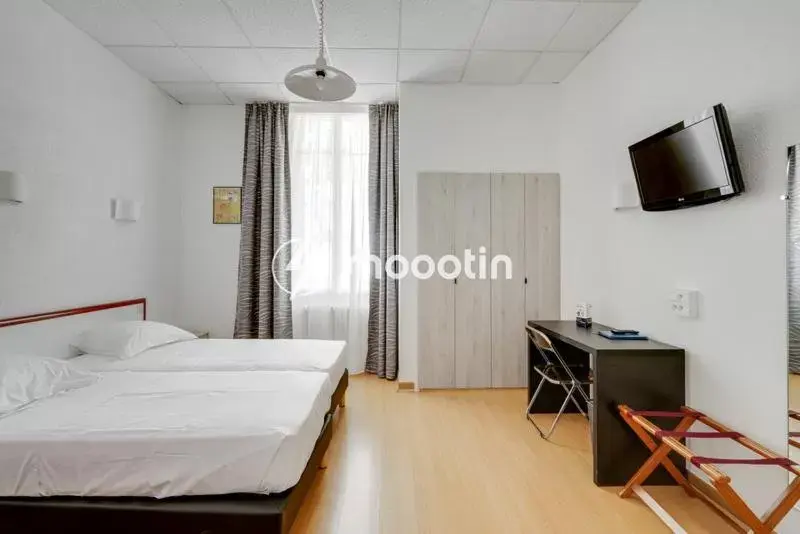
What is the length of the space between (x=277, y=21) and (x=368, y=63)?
34.2 inches

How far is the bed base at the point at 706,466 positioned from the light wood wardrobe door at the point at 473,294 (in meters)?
1.76

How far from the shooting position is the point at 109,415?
1870 mm

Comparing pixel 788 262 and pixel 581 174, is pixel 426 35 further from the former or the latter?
pixel 788 262

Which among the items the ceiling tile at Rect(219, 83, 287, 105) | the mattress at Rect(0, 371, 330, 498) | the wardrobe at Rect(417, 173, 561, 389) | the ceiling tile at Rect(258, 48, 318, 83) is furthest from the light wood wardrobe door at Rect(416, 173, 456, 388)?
the mattress at Rect(0, 371, 330, 498)

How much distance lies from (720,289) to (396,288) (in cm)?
275

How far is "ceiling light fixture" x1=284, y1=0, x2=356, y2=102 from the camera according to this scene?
2.26m

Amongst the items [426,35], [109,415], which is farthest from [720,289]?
[109,415]

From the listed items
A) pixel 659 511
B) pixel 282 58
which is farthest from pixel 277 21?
pixel 659 511

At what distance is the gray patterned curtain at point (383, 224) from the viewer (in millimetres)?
4266

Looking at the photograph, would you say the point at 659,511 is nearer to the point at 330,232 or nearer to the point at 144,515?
the point at 144,515

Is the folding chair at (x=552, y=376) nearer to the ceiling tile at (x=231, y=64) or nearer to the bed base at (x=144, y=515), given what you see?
the bed base at (x=144, y=515)

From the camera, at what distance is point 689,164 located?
83.7 inches

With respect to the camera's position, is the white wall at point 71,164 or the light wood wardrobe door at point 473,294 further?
the light wood wardrobe door at point 473,294

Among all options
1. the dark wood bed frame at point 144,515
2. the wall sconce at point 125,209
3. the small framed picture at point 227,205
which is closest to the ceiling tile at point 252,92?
the small framed picture at point 227,205
